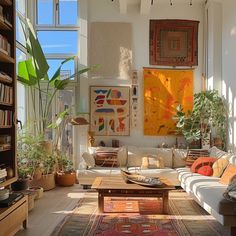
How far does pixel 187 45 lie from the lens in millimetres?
7176

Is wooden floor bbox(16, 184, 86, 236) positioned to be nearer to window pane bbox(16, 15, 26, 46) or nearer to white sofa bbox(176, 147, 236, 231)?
white sofa bbox(176, 147, 236, 231)

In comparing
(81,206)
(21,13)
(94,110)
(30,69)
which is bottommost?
(81,206)

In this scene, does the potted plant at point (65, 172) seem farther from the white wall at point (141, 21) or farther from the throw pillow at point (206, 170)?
the throw pillow at point (206, 170)

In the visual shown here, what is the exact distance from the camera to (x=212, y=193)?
3.79 meters

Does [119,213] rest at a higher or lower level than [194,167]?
lower

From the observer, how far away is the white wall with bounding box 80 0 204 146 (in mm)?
→ 7117

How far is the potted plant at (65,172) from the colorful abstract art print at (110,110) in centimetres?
90

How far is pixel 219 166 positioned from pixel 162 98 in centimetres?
247

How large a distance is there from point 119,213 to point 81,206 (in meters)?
0.67

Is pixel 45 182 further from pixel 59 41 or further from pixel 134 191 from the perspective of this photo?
pixel 59 41

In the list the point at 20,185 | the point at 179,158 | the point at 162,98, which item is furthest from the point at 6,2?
the point at 179,158

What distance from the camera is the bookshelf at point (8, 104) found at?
3.61m

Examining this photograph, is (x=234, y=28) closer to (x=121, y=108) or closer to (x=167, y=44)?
(x=167, y=44)

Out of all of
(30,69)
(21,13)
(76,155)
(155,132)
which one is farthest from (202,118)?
(21,13)
